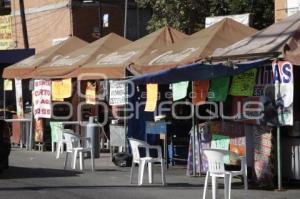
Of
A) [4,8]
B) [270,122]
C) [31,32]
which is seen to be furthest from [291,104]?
[4,8]

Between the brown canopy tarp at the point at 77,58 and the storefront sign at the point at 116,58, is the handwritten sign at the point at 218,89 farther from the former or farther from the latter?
the brown canopy tarp at the point at 77,58

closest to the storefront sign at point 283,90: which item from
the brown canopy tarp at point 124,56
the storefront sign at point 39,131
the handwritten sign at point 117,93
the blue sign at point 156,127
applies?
Result: the blue sign at point 156,127

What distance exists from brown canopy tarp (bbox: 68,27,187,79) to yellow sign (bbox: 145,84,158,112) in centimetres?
101

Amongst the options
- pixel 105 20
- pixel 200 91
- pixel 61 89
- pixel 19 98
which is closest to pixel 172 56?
pixel 200 91

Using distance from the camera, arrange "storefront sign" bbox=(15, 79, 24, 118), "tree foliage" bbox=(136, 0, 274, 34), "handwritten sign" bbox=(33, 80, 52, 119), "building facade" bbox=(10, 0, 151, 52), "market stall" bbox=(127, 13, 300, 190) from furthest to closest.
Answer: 1. "building facade" bbox=(10, 0, 151, 52)
2. "tree foliage" bbox=(136, 0, 274, 34)
3. "storefront sign" bbox=(15, 79, 24, 118)
4. "handwritten sign" bbox=(33, 80, 52, 119)
5. "market stall" bbox=(127, 13, 300, 190)

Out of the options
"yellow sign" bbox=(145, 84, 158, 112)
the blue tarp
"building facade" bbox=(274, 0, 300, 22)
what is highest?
"building facade" bbox=(274, 0, 300, 22)

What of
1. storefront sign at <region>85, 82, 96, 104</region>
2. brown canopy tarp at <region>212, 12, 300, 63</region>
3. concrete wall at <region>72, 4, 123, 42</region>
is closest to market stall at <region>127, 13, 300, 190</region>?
brown canopy tarp at <region>212, 12, 300, 63</region>

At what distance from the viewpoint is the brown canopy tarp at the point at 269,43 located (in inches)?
430

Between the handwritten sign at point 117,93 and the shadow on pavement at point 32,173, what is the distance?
2936 millimetres

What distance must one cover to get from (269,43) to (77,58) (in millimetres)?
7833

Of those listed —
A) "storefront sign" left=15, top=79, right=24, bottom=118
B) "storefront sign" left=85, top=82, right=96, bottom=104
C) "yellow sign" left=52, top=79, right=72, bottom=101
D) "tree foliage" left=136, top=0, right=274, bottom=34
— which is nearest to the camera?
"storefront sign" left=85, top=82, right=96, bottom=104

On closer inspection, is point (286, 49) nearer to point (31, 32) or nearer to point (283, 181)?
point (283, 181)

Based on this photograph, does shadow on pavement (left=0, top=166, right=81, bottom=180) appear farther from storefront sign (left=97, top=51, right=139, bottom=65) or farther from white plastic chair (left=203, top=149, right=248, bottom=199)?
white plastic chair (left=203, top=149, right=248, bottom=199)

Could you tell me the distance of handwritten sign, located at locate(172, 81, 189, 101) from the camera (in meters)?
13.5
